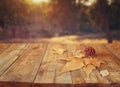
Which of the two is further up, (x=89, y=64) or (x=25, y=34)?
(x=89, y=64)

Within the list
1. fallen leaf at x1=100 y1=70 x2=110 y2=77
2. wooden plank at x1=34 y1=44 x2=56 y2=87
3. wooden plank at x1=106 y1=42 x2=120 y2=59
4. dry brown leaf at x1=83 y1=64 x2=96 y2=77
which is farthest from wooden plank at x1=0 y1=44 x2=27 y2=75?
wooden plank at x1=106 y1=42 x2=120 y2=59

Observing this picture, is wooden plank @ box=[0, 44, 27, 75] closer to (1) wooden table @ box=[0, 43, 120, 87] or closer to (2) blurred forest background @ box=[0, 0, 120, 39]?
(1) wooden table @ box=[0, 43, 120, 87]

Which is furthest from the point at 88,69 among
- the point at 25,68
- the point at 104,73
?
the point at 25,68

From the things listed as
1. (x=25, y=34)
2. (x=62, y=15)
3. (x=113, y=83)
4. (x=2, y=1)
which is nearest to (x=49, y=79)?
(x=113, y=83)

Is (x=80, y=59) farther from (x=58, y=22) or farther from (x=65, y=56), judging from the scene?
(x=58, y=22)

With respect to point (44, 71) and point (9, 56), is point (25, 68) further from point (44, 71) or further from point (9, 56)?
point (9, 56)

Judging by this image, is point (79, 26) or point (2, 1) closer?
point (2, 1)
